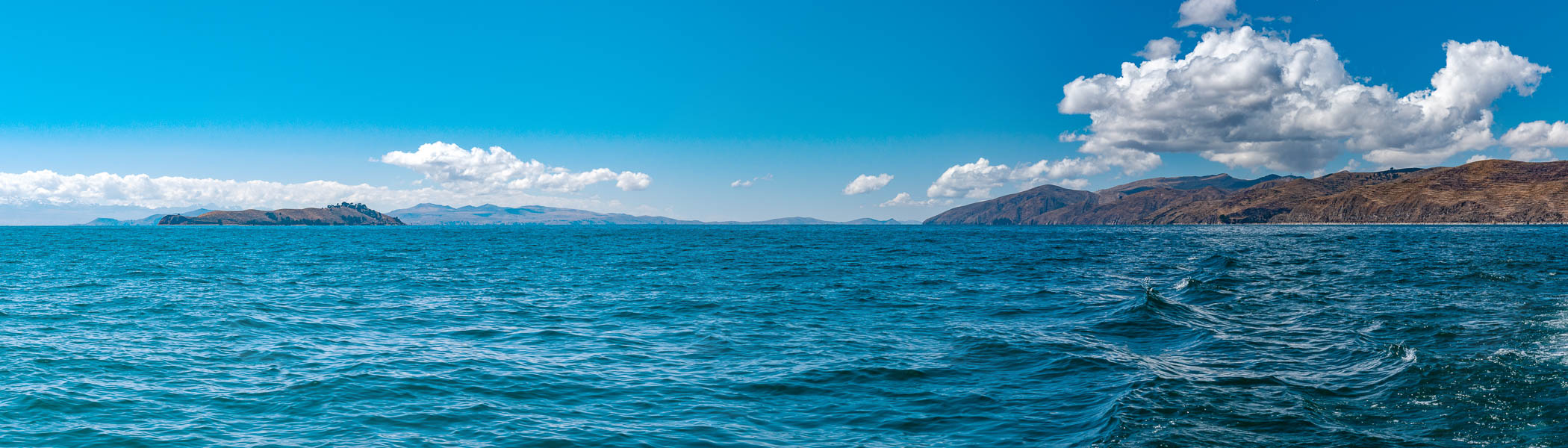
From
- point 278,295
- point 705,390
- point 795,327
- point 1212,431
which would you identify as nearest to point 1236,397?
point 1212,431

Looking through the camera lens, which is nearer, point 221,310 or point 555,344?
point 555,344

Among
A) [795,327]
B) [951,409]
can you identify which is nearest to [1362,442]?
[951,409]

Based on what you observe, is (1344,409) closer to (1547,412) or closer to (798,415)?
(1547,412)

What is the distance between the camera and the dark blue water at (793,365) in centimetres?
1281

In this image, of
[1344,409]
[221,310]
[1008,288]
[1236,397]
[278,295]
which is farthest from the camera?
[1008,288]

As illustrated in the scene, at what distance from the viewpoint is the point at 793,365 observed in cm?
1884

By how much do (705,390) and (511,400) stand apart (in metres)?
3.84

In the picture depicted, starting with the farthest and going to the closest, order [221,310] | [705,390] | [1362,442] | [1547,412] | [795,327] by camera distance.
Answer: [221,310]
[795,327]
[705,390]
[1547,412]
[1362,442]

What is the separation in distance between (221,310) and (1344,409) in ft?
114

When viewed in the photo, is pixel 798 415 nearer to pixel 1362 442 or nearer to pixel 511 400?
pixel 511 400

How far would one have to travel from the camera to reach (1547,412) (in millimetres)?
12516

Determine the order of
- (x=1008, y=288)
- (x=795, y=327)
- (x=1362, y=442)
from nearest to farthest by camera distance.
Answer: (x=1362, y=442) → (x=795, y=327) → (x=1008, y=288)

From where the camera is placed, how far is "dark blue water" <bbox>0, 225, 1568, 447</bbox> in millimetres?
12812

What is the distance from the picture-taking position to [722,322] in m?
26.6
